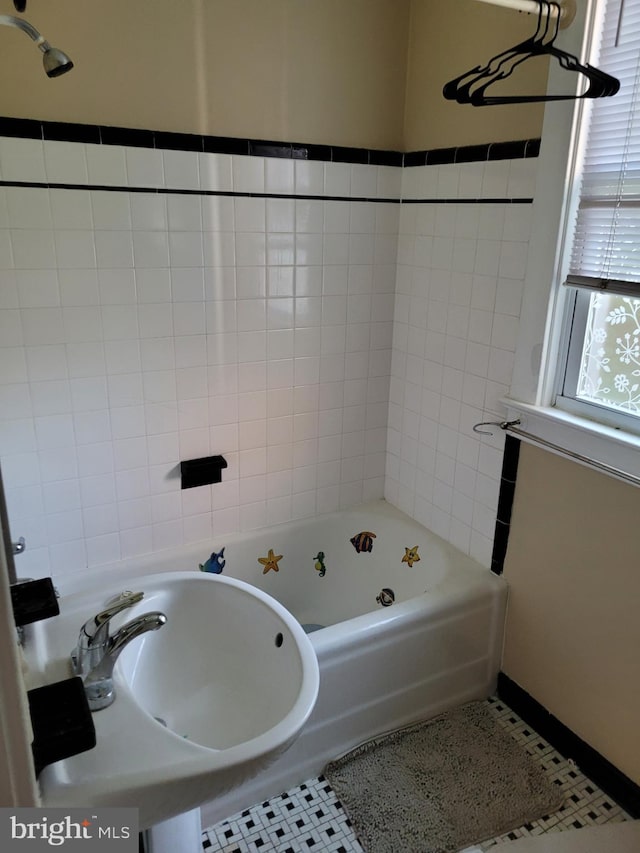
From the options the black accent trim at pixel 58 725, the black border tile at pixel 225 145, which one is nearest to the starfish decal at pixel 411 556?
the black border tile at pixel 225 145

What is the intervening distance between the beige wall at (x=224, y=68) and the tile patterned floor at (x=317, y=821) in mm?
2038

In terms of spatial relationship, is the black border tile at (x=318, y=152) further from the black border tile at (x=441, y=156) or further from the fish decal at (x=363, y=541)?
the fish decal at (x=363, y=541)

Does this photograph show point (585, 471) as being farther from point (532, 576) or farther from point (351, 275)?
point (351, 275)

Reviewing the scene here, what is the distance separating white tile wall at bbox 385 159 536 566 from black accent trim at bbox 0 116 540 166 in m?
0.04

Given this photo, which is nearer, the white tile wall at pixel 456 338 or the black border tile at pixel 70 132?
the black border tile at pixel 70 132

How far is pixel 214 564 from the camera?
235cm

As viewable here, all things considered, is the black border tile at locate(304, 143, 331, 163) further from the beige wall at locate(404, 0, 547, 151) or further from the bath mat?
the bath mat

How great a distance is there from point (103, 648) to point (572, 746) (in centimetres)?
152

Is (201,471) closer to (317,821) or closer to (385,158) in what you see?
(317,821)

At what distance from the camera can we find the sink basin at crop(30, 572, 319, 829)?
1094mm

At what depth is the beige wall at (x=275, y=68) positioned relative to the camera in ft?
5.86

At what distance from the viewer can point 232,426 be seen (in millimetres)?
2307

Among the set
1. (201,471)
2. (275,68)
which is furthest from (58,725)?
(275,68)

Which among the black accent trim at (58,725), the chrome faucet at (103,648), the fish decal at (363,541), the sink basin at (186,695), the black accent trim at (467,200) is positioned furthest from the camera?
the fish decal at (363,541)
